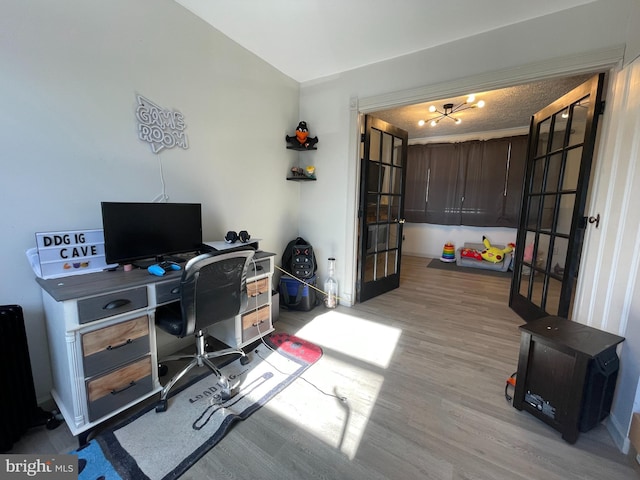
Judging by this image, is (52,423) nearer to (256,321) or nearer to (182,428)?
(182,428)

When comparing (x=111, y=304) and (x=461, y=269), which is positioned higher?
(x=111, y=304)

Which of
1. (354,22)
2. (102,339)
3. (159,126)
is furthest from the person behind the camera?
(354,22)

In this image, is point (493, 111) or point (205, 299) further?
point (493, 111)

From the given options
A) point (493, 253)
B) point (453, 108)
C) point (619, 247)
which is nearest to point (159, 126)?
point (619, 247)

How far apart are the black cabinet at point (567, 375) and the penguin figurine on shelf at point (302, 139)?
101 inches

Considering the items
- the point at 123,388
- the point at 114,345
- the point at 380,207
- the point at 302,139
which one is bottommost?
the point at 123,388

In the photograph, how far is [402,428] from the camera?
1.44 meters

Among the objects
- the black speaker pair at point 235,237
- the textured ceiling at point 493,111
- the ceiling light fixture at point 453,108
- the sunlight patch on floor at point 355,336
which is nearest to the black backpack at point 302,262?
the sunlight patch on floor at point 355,336

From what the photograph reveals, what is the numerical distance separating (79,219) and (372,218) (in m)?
2.66

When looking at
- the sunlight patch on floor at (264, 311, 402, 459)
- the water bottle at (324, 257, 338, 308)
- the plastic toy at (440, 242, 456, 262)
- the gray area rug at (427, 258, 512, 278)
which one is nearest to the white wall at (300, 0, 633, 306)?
the water bottle at (324, 257, 338, 308)

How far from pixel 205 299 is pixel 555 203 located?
3.06 m

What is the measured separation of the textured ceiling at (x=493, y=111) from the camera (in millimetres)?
3047

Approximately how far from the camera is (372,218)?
10.5ft

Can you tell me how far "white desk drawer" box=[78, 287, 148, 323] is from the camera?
4.07ft
